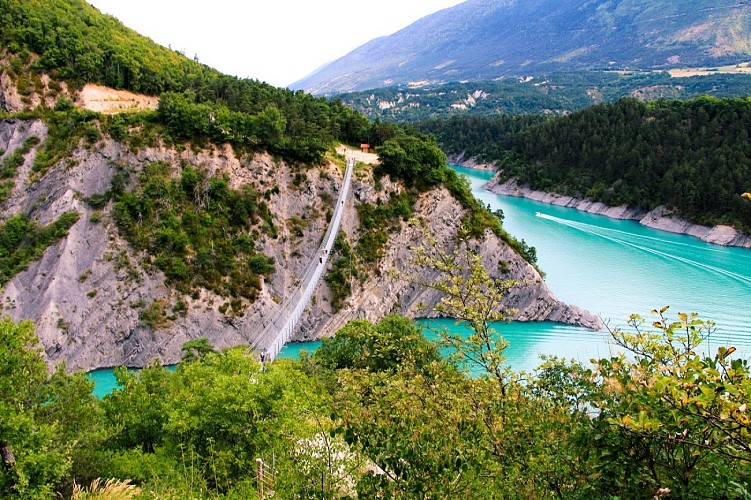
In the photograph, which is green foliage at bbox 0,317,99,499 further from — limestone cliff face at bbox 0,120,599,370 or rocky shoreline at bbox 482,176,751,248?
rocky shoreline at bbox 482,176,751,248

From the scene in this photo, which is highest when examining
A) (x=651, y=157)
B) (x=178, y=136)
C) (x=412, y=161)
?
(x=178, y=136)

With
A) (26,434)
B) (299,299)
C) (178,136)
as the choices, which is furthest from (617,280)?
(26,434)

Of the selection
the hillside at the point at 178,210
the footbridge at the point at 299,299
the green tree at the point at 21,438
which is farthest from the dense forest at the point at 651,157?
the green tree at the point at 21,438

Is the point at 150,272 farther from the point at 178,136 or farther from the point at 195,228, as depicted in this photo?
the point at 178,136

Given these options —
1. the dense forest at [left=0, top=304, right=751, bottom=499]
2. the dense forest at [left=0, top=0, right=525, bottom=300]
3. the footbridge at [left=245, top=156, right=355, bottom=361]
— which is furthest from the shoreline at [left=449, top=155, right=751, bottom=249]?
the dense forest at [left=0, top=304, right=751, bottom=499]

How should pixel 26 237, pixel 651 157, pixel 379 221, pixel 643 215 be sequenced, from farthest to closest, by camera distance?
Result: pixel 651 157
pixel 643 215
pixel 379 221
pixel 26 237
